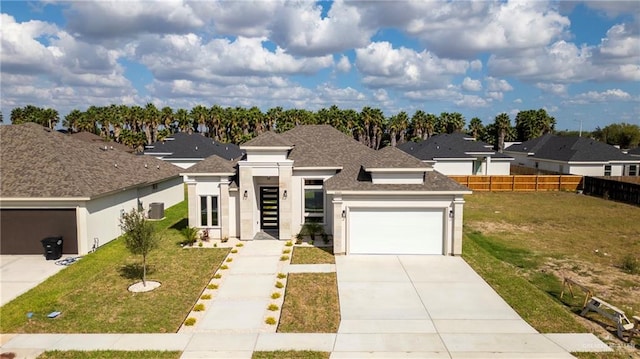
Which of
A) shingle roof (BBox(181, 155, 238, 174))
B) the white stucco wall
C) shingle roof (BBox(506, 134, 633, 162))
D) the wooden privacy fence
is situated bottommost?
the wooden privacy fence

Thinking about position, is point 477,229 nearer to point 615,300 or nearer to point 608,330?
point 615,300

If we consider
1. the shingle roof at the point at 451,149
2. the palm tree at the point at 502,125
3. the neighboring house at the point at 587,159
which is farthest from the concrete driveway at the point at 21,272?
the palm tree at the point at 502,125

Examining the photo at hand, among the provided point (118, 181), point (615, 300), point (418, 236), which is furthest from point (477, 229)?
point (118, 181)

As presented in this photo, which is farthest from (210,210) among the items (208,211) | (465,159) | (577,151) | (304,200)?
(577,151)

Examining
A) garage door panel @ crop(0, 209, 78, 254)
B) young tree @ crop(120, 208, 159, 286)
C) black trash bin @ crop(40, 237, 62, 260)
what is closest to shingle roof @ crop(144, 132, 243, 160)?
garage door panel @ crop(0, 209, 78, 254)

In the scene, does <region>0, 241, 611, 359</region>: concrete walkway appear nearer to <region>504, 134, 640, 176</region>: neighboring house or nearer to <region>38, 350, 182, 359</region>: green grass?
<region>38, 350, 182, 359</region>: green grass

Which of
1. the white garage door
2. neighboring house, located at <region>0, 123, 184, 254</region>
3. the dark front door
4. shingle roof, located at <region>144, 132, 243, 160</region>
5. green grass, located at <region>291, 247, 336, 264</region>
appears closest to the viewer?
green grass, located at <region>291, 247, 336, 264</region>
